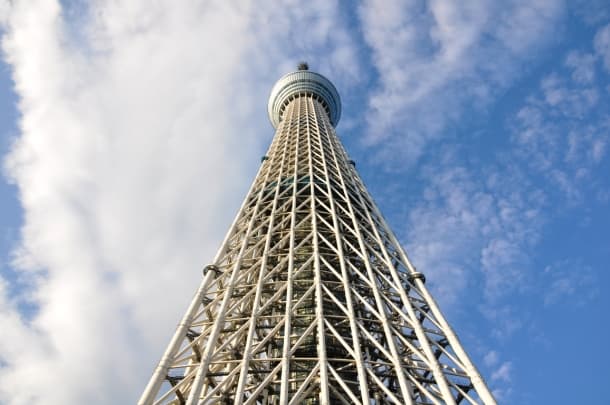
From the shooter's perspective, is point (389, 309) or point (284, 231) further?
point (284, 231)

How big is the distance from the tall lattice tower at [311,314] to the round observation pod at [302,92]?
26.8 metres

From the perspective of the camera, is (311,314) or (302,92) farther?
(302,92)

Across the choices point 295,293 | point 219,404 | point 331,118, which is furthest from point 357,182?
point 331,118

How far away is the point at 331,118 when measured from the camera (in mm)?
64375

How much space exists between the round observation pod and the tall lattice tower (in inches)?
1056

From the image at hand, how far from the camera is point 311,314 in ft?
Answer: 74.6

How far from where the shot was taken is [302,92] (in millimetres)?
63406

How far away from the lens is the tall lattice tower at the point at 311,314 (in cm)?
1694

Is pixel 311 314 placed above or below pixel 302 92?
below

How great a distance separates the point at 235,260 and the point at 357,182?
15622mm

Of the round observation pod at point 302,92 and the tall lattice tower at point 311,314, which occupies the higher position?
the round observation pod at point 302,92

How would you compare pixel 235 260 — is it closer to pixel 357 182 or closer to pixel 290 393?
pixel 290 393

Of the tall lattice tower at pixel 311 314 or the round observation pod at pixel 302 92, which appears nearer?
the tall lattice tower at pixel 311 314

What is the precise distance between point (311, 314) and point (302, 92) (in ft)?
150
